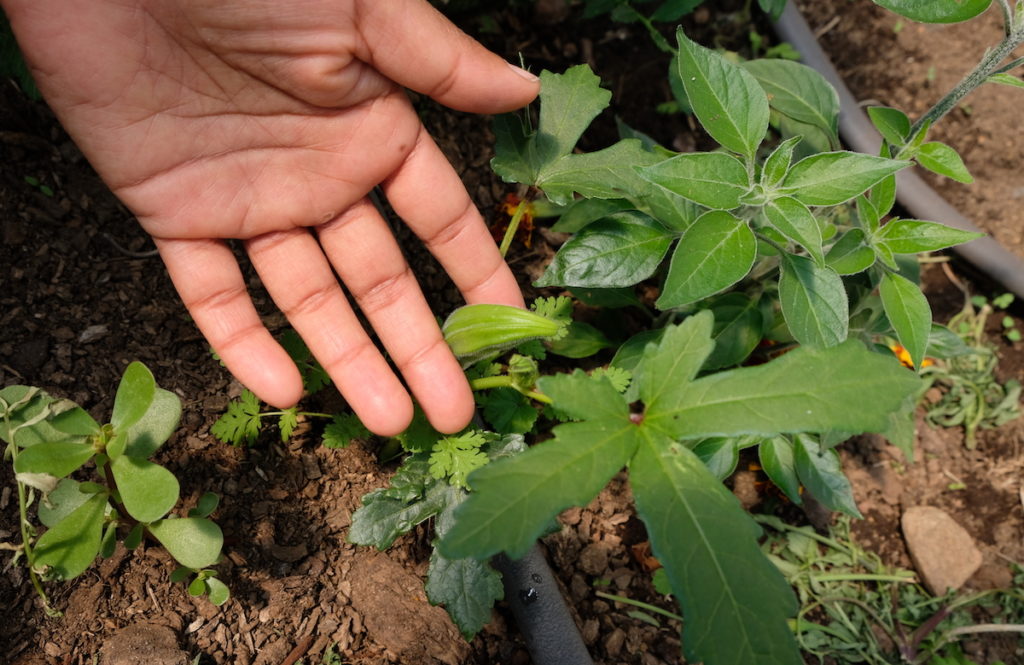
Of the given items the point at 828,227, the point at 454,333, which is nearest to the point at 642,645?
the point at 454,333

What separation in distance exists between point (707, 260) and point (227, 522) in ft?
4.87

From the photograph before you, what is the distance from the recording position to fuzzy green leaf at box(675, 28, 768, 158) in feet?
6.16

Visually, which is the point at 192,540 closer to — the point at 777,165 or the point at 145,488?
the point at 145,488

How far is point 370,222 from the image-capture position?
7.05ft

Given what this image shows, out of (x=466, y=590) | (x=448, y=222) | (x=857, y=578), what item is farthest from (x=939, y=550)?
(x=448, y=222)

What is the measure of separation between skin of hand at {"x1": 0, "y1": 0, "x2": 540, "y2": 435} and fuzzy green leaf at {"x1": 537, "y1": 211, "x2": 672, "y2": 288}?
274 mm

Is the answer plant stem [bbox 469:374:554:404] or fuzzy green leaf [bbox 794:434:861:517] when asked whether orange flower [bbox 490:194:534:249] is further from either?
fuzzy green leaf [bbox 794:434:861:517]

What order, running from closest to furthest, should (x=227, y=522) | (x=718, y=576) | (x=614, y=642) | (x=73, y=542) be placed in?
1. (x=718, y=576)
2. (x=73, y=542)
3. (x=227, y=522)
4. (x=614, y=642)

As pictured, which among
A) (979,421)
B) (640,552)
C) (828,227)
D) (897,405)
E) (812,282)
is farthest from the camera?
(979,421)

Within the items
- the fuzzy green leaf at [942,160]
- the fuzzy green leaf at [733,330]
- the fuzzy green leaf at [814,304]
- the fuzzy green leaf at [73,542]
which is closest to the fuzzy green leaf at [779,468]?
the fuzzy green leaf at [733,330]

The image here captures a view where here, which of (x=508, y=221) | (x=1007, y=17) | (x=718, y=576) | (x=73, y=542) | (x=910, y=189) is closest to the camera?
→ (x=718, y=576)

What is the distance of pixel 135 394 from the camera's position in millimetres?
1689

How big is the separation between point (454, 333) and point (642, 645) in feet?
3.70

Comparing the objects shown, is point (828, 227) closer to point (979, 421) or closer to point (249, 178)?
point (979, 421)
